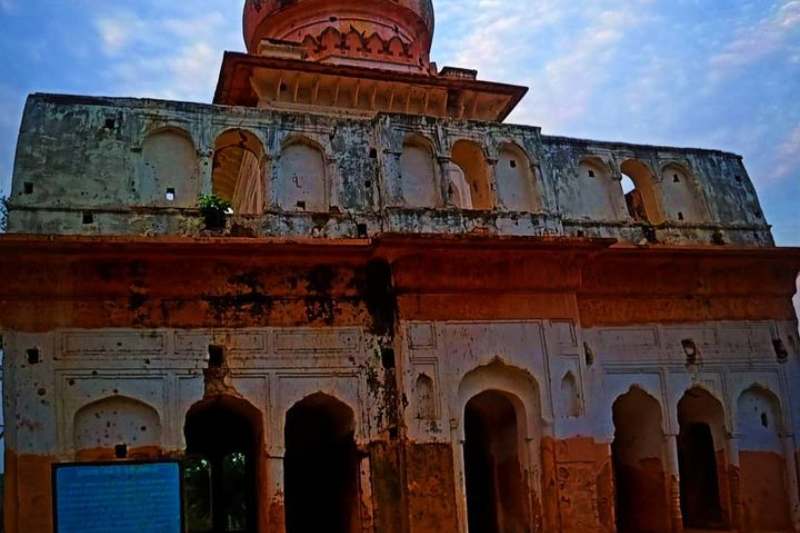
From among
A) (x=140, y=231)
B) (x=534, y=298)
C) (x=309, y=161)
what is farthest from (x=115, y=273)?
(x=534, y=298)

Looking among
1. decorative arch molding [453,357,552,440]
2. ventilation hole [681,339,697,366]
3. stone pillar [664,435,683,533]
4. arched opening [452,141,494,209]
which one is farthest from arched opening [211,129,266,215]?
stone pillar [664,435,683,533]

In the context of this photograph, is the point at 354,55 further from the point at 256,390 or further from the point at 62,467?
the point at 62,467

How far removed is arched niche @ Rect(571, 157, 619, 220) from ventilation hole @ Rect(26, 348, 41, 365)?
28.8ft

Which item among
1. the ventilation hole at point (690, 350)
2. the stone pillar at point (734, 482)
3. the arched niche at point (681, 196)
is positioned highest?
the arched niche at point (681, 196)

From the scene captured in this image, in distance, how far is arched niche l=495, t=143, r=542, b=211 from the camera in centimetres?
1341

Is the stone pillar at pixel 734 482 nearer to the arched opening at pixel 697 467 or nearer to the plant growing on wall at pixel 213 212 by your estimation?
the arched opening at pixel 697 467

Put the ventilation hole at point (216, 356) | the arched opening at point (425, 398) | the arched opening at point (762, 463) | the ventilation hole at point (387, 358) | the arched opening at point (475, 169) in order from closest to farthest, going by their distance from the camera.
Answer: the ventilation hole at point (216, 356) → the arched opening at point (425, 398) → the ventilation hole at point (387, 358) → the arched opening at point (762, 463) → the arched opening at point (475, 169)

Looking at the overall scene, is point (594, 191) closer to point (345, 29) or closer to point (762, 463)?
point (762, 463)

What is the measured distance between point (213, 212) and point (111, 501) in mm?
4360

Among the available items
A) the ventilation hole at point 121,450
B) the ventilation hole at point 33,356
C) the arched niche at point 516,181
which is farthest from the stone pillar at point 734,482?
the ventilation hole at point 33,356

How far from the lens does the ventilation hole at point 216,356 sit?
11.2 m

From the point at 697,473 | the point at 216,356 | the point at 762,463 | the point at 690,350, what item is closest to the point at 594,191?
the point at 690,350

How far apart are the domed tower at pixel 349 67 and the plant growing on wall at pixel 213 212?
4.82 metres

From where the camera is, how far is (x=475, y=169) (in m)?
13.8
